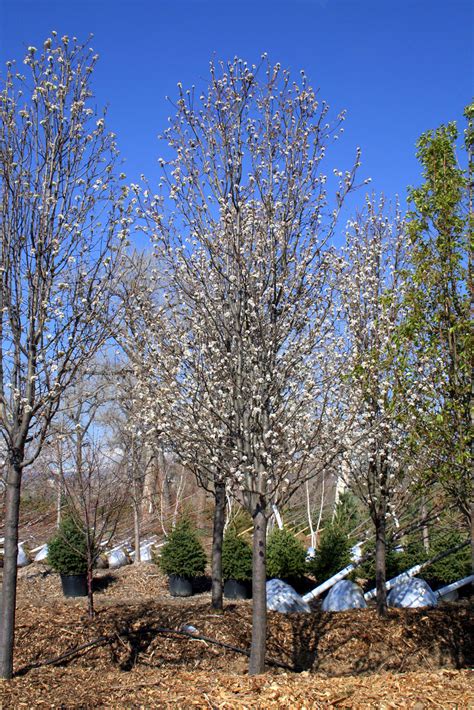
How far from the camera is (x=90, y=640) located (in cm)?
757

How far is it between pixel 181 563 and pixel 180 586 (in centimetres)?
40

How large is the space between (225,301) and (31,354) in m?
1.86

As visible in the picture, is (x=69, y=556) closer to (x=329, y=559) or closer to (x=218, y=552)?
(x=218, y=552)

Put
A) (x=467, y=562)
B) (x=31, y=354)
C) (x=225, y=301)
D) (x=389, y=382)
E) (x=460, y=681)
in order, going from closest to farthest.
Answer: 1. (x=460, y=681)
2. (x=31, y=354)
3. (x=225, y=301)
4. (x=389, y=382)
5. (x=467, y=562)

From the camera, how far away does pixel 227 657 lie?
728 cm

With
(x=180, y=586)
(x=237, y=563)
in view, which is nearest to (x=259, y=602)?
(x=237, y=563)

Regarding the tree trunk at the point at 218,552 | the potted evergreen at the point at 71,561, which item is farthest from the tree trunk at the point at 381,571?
the potted evergreen at the point at 71,561

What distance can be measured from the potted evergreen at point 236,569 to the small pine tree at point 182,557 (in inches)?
20.6

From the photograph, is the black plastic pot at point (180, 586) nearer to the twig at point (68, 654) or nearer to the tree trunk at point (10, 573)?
the twig at point (68, 654)

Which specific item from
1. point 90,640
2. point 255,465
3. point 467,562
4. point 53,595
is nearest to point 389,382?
point 255,465

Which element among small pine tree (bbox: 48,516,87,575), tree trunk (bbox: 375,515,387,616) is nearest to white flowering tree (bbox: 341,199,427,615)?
tree trunk (bbox: 375,515,387,616)

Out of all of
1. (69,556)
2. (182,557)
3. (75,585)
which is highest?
(69,556)

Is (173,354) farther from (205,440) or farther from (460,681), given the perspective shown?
(460,681)

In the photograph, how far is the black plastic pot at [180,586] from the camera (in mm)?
11141
